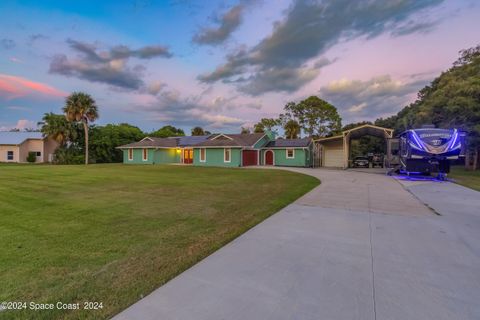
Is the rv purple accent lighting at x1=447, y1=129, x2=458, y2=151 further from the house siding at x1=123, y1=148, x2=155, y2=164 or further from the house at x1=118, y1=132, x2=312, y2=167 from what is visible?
the house siding at x1=123, y1=148, x2=155, y2=164

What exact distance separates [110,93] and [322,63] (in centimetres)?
2246

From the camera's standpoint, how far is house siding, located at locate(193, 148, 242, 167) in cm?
2733

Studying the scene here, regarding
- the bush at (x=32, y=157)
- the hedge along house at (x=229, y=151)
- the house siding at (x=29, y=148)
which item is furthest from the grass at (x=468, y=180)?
the house siding at (x=29, y=148)

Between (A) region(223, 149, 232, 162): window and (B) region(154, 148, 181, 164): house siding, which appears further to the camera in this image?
(B) region(154, 148, 181, 164): house siding

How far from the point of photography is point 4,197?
851cm

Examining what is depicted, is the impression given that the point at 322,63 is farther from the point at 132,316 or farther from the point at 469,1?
the point at 132,316

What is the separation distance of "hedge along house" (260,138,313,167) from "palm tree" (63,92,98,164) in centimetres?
2402

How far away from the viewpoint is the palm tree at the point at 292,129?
46.2 m

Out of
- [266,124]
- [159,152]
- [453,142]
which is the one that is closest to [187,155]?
[159,152]

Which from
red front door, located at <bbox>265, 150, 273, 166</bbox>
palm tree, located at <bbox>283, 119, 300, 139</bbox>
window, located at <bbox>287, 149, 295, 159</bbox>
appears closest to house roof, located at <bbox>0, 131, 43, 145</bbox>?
red front door, located at <bbox>265, 150, 273, 166</bbox>

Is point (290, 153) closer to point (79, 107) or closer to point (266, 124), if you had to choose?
point (266, 124)

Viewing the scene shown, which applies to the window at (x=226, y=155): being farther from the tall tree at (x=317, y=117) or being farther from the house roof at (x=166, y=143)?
the tall tree at (x=317, y=117)

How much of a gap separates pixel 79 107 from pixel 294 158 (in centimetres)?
2899

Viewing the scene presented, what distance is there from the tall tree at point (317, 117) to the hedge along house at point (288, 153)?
648 inches
